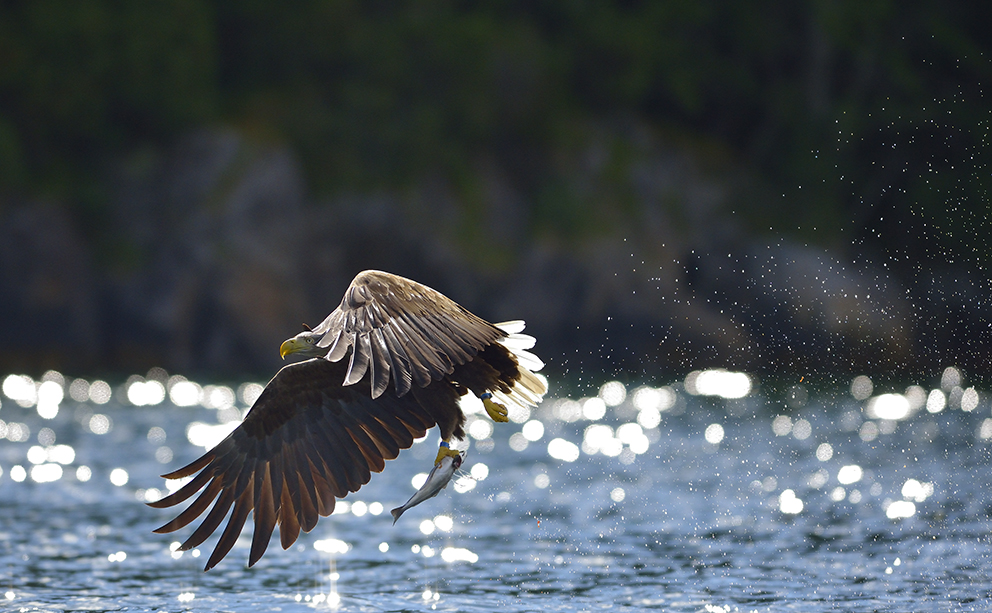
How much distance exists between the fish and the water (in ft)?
0.93

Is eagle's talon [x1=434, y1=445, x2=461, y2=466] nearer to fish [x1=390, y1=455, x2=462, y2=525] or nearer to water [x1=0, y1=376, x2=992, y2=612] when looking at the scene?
fish [x1=390, y1=455, x2=462, y2=525]

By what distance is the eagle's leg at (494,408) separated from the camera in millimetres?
6613

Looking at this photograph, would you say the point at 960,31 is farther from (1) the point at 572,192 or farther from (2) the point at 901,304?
(1) the point at 572,192

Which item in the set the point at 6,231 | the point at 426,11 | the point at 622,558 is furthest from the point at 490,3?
the point at 622,558

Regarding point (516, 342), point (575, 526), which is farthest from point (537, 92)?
point (516, 342)

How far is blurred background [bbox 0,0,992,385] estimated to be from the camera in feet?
83.3

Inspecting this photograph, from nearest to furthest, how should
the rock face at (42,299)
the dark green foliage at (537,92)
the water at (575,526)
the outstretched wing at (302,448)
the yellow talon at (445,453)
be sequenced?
the yellow talon at (445,453), the outstretched wing at (302,448), the water at (575,526), the rock face at (42,299), the dark green foliage at (537,92)

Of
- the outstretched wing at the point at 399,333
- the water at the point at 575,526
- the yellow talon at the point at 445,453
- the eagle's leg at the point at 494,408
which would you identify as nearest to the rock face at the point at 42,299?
the water at the point at 575,526

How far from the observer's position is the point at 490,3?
1302 inches

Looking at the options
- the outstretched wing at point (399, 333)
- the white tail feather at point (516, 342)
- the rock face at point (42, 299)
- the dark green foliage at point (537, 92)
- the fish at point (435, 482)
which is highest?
the dark green foliage at point (537, 92)

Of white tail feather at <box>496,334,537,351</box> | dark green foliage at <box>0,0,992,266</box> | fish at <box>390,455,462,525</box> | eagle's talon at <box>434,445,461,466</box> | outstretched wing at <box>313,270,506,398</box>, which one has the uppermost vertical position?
dark green foliage at <box>0,0,992,266</box>

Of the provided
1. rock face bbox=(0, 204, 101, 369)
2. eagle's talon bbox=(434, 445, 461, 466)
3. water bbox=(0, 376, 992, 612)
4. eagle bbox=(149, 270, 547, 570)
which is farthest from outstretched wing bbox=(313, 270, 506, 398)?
rock face bbox=(0, 204, 101, 369)

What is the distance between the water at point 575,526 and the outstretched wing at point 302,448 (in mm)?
586

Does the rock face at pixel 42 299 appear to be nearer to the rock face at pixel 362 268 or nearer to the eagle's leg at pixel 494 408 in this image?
the rock face at pixel 362 268
